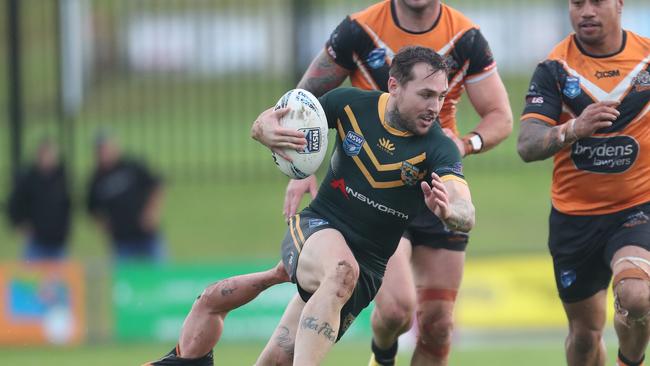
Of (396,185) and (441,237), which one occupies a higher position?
(396,185)

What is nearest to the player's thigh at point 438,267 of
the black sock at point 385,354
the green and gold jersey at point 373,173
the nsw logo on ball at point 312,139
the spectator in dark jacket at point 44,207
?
the black sock at point 385,354

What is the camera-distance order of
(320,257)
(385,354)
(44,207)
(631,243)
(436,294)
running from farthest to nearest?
(44,207) → (385,354) → (436,294) → (631,243) → (320,257)

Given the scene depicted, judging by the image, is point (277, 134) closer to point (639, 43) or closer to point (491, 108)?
point (491, 108)

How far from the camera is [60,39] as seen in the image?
19.5 meters

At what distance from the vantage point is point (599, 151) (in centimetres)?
802

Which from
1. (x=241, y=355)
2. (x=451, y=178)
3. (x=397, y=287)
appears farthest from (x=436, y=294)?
(x=241, y=355)

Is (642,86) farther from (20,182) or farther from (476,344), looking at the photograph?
(20,182)

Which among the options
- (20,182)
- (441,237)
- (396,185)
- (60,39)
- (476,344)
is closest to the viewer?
(396,185)

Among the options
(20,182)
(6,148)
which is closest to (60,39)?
(20,182)

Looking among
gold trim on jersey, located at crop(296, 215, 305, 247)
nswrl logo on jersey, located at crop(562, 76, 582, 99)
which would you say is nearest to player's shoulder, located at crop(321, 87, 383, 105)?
gold trim on jersey, located at crop(296, 215, 305, 247)

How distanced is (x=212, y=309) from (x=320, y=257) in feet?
3.97

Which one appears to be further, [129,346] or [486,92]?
[129,346]

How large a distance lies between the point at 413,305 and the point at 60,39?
12.7 metres

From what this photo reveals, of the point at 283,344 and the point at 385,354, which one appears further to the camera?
the point at 385,354
